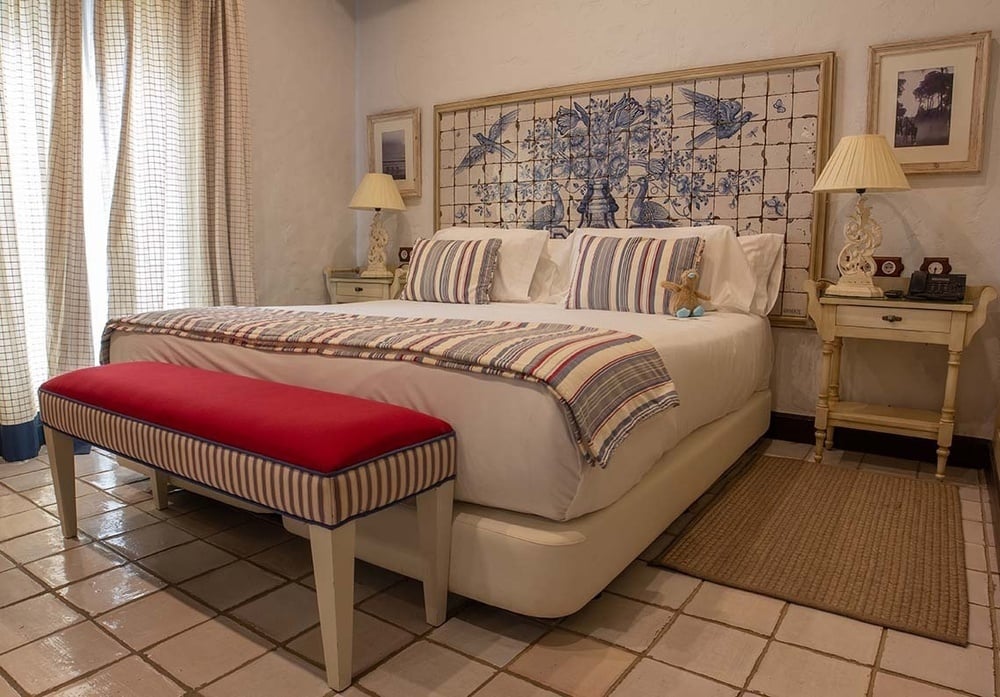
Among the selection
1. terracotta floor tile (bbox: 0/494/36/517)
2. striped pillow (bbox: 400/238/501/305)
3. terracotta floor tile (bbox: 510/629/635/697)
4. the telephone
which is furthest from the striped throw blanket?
the telephone

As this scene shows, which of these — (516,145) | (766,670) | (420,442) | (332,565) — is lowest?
(766,670)

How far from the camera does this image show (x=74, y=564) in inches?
77.2

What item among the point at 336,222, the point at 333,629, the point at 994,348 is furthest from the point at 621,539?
the point at 336,222

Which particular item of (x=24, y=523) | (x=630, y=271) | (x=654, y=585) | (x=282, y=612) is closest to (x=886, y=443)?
(x=630, y=271)

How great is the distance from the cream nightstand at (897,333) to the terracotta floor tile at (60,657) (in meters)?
2.62

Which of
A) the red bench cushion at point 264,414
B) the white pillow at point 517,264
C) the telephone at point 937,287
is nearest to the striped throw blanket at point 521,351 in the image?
the red bench cushion at point 264,414

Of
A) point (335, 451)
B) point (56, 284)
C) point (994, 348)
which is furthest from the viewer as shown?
point (56, 284)

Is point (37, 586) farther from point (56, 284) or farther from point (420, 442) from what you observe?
point (56, 284)

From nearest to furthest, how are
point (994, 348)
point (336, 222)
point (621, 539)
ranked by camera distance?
1. point (621, 539)
2. point (994, 348)
3. point (336, 222)

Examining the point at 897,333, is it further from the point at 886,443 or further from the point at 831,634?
the point at 831,634

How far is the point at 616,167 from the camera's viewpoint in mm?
3578

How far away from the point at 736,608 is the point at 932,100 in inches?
90.6

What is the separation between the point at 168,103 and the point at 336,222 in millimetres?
1305

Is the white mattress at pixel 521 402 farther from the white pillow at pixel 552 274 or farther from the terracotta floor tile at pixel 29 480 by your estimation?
the white pillow at pixel 552 274
